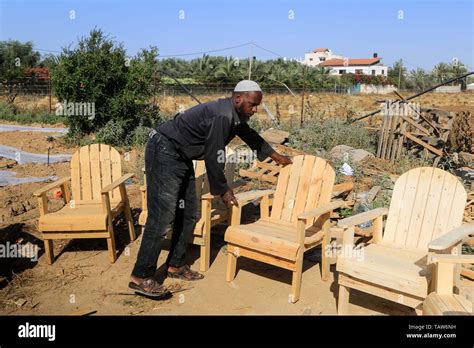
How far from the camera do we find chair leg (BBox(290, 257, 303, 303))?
11.9ft

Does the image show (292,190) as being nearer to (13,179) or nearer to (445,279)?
(445,279)

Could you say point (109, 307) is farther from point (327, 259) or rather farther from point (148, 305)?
point (327, 259)

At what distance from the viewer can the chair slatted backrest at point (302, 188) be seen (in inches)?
168

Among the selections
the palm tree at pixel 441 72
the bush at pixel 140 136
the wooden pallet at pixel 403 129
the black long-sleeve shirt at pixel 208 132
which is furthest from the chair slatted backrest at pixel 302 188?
the palm tree at pixel 441 72

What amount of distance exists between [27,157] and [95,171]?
445 centimetres

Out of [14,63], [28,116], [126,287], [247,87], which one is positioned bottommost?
[126,287]

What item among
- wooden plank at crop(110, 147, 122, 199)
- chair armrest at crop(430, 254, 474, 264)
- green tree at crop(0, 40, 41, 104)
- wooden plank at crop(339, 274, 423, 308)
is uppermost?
green tree at crop(0, 40, 41, 104)

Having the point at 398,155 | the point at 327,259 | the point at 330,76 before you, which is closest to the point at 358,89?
the point at 330,76

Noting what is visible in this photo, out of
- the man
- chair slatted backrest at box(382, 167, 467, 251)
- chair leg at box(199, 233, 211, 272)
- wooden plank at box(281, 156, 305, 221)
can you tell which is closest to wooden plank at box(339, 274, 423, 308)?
chair slatted backrest at box(382, 167, 467, 251)

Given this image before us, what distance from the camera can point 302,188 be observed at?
441 centimetres

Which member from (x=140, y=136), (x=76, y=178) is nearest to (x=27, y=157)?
(x=140, y=136)

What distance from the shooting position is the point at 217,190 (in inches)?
141

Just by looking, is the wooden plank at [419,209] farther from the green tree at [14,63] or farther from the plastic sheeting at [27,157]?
the green tree at [14,63]

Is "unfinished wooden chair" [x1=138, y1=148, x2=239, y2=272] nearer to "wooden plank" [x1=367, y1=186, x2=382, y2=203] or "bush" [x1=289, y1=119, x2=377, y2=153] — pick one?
"wooden plank" [x1=367, y1=186, x2=382, y2=203]
